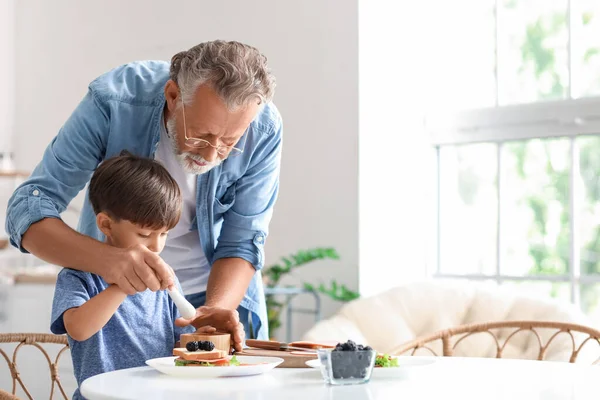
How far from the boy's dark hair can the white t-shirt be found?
0.76ft

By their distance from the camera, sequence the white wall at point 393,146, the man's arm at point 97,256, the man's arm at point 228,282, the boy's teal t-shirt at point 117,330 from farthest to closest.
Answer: the white wall at point 393,146, the man's arm at point 228,282, the boy's teal t-shirt at point 117,330, the man's arm at point 97,256

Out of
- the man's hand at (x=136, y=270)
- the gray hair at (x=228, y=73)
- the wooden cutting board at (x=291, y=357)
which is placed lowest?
the wooden cutting board at (x=291, y=357)

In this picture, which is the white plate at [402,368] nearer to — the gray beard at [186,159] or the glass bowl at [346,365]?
the glass bowl at [346,365]

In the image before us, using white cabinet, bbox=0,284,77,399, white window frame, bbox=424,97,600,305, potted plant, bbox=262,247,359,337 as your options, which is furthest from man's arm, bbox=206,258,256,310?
white cabinet, bbox=0,284,77,399

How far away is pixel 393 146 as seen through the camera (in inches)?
151

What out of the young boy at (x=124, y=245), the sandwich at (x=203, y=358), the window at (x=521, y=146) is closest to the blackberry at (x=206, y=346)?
the sandwich at (x=203, y=358)

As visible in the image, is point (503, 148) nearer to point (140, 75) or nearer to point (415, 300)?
point (415, 300)

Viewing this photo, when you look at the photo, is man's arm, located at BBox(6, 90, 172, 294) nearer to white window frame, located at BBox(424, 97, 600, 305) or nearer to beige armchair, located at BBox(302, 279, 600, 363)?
beige armchair, located at BBox(302, 279, 600, 363)

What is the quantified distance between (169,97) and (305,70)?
2087 mm

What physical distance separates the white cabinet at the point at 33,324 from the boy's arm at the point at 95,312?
8.10 feet

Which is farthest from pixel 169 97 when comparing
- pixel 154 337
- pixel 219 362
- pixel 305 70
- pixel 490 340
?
pixel 305 70

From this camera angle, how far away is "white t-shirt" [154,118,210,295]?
192cm

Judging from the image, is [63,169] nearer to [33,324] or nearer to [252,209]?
[252,209]

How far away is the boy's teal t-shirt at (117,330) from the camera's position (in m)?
1.58
